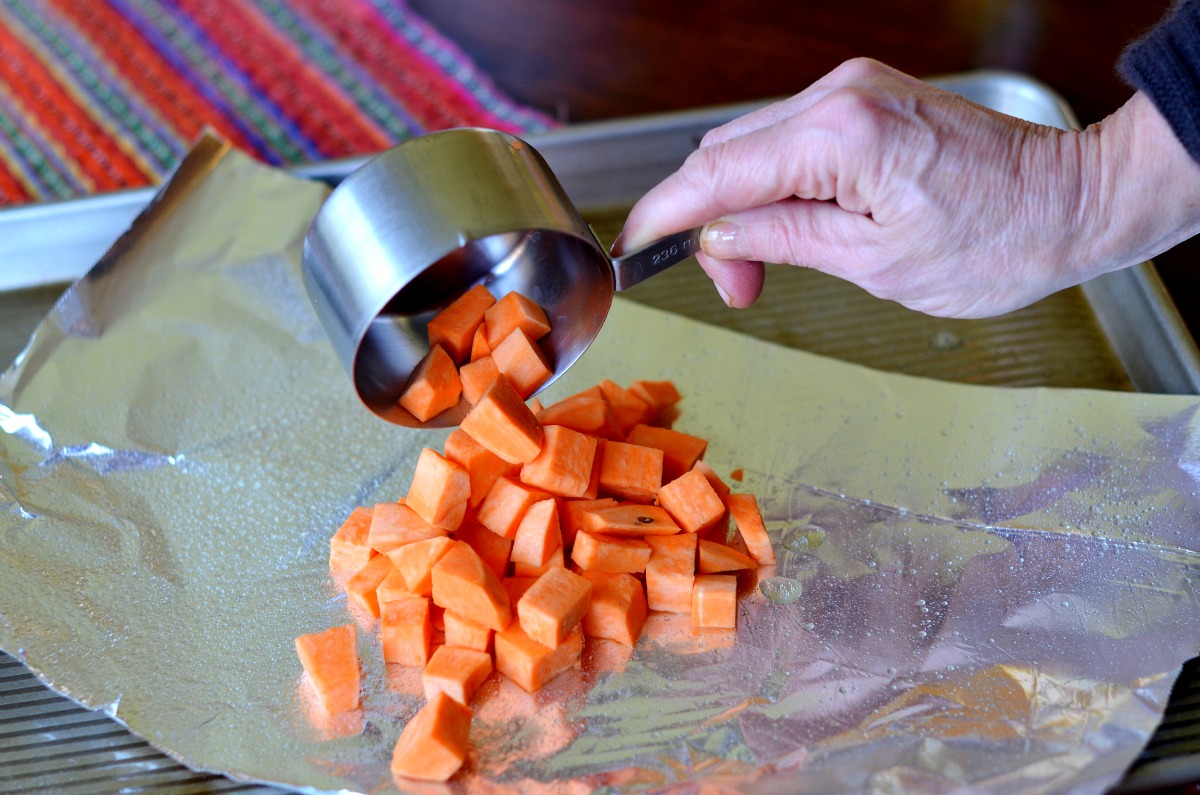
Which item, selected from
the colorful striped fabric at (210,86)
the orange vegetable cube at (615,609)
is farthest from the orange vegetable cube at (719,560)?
the colorful striped fabric at (210,86)

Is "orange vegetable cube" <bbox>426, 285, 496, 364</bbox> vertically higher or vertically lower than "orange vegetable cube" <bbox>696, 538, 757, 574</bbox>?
higher

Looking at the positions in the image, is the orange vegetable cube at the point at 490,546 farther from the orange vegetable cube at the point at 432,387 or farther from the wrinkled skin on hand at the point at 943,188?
the wrinkled skin on hand at the point at 943,188

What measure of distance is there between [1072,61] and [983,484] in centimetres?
155

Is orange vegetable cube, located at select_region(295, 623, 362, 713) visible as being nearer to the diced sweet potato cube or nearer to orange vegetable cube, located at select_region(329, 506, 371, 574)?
orange vegetable cube, located at select_region(329, 506, 371, 574)

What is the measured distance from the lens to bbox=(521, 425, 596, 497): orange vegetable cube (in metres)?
1.55

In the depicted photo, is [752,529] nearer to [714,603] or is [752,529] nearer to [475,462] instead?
[714,603]

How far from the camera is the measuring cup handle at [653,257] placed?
4.84 feet

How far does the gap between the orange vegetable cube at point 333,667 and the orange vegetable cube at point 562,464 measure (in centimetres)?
35

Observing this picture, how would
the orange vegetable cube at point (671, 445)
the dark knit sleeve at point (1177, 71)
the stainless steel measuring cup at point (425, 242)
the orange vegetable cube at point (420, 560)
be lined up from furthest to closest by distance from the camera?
the orange vegetable cube at point (671, 445) < the orange vegetable cube at point (420, 560) < the stainless steel measuring cup at point (425, 242) < the dark knit sleeve at point (1177, 71)

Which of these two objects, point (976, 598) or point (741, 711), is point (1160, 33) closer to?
point (976, 598)

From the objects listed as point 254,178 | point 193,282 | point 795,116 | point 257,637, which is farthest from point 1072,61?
point 257,637

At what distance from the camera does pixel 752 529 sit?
1.60m

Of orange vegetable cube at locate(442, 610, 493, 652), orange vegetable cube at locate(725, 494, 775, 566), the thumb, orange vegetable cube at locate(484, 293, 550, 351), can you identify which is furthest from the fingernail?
orange vegetable cube at locate(442, 610, 493, 652)

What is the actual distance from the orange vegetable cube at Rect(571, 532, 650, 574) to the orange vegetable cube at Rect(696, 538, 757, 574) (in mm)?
86
